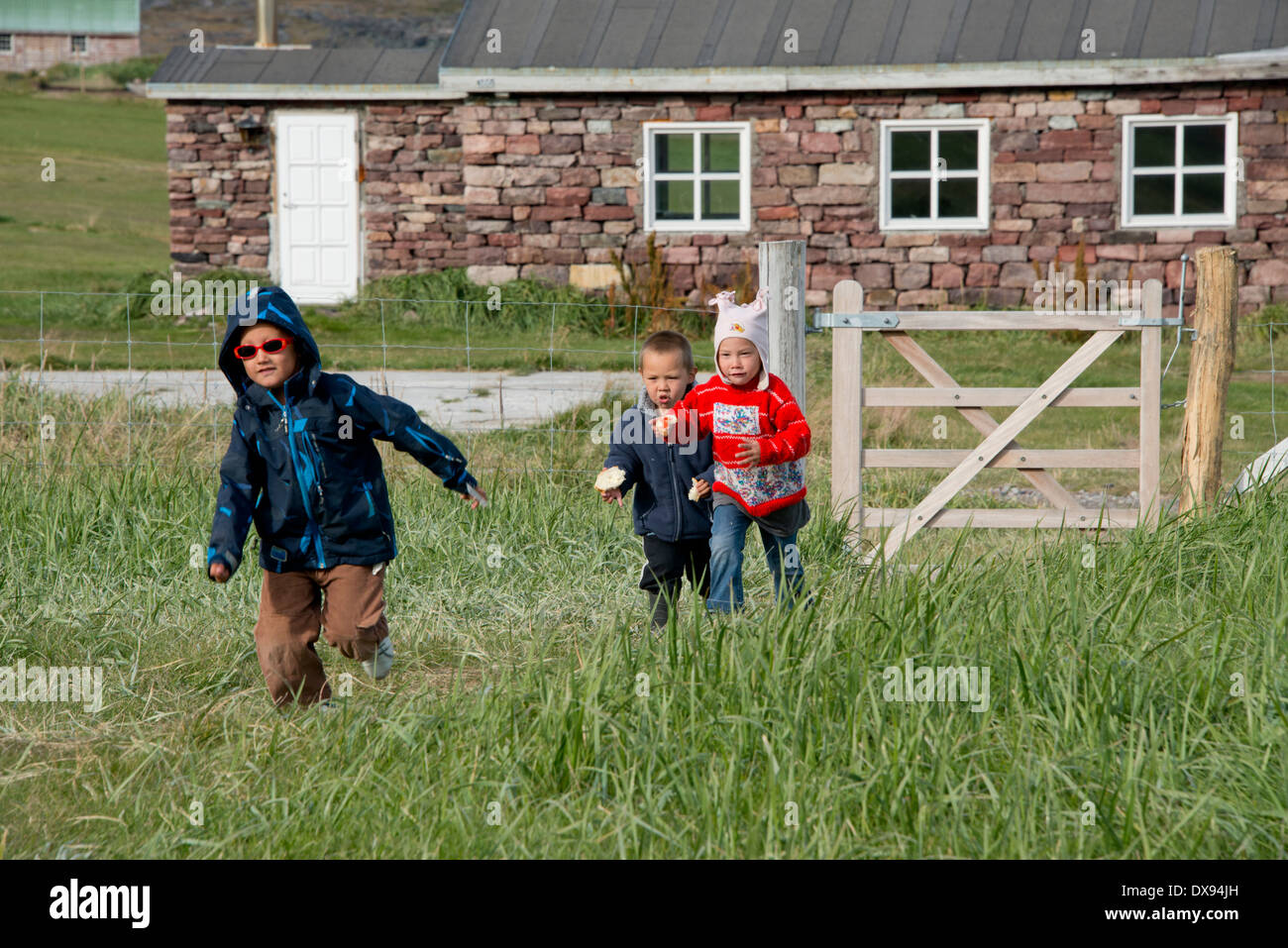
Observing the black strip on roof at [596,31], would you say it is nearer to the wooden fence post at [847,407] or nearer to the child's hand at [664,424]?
the wooden fence post at [847,407]

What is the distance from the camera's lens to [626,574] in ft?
17.4

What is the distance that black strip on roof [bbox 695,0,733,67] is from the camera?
14.1 metres

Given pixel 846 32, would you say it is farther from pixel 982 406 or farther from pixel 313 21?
pixel 313 21

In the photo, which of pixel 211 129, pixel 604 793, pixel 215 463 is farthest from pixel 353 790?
pixel 211 129

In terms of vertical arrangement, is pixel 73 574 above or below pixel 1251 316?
below

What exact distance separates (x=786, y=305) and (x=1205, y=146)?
15.7 meters

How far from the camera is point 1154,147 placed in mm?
22094

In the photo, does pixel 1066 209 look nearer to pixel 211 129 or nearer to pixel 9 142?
pixel 211 129

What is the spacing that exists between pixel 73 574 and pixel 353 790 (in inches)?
99.3

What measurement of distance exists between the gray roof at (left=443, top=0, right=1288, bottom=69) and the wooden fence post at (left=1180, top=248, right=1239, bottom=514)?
8376mm

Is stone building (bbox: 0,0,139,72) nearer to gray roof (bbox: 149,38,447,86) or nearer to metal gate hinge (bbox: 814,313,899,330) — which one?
gray roof (bbox: 149,38,447,86)

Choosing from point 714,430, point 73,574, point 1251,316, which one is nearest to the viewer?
point 714,430

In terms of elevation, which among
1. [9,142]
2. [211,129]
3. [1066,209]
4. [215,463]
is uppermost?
[9,142]
